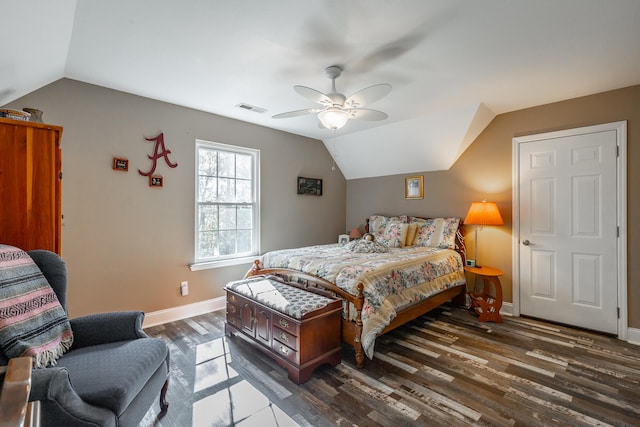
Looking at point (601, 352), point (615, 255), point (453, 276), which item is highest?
point (615, 255)

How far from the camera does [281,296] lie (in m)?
2.49

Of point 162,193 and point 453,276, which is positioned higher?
point 162,193

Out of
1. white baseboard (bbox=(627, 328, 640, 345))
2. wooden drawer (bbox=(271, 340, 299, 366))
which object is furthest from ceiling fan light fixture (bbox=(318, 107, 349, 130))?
white baseboard (bbox=(627, 328, 640, 345))

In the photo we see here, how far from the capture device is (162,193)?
332cm

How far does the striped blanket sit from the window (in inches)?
79.2

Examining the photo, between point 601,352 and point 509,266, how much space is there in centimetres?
117

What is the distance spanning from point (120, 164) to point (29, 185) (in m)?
1.39

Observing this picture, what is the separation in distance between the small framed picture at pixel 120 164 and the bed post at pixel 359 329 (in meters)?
2.69

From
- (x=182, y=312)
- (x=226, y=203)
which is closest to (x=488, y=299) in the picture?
(x=226, y=203)

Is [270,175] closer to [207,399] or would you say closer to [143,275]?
[143,275]

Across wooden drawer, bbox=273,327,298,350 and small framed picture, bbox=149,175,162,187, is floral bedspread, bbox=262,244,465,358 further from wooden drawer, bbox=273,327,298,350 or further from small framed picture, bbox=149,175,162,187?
small framed picture, bbox=149,175,162,187

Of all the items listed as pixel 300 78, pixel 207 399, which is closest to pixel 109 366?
pixel 207 399

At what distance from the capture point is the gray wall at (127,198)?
275cm

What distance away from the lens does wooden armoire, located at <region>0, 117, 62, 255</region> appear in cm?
165
